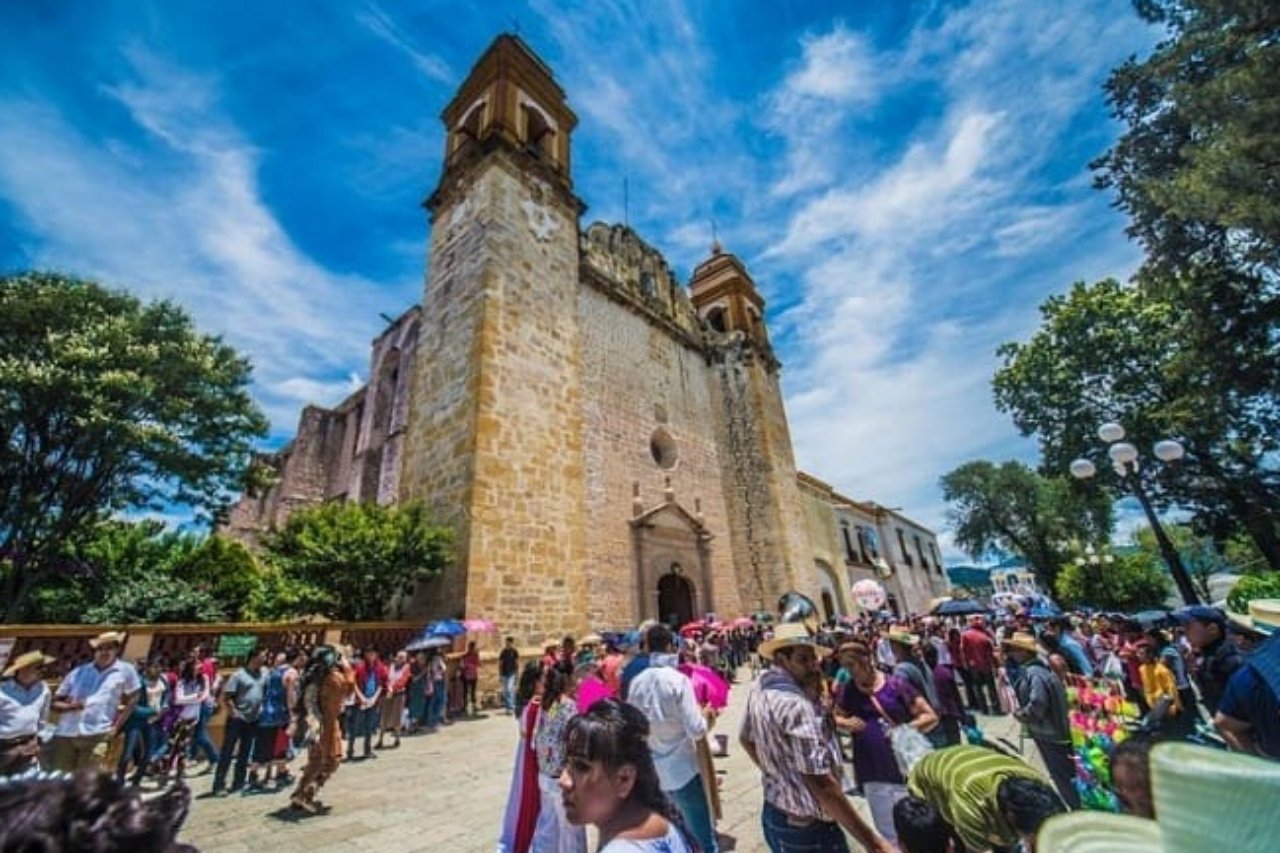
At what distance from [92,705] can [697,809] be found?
16.7 feet

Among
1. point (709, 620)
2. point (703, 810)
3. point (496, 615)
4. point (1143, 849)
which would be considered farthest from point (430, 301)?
point (1143, 849)

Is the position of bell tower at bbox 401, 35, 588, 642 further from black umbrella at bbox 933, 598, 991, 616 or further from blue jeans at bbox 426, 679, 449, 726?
black umbrella at bbox 933, 598, 991, 616

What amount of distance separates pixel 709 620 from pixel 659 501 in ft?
10.7

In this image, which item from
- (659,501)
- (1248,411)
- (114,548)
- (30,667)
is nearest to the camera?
(30,667)

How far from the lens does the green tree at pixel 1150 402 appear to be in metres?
11.5

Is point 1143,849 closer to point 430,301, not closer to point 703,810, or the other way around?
point 703,810

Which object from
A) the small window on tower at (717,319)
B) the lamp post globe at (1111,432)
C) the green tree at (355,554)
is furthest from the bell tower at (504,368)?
the lamp post globe at (1111,432)

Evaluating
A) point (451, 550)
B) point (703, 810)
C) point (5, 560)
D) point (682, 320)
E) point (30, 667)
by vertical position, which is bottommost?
point (703, 810)

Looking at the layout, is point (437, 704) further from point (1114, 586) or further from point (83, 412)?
point (1114, 586)

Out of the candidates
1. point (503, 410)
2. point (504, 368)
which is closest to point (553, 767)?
point (503, 410)

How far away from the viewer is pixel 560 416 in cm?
1131

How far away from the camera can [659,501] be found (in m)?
14.2

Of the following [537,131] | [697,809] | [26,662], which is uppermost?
[537,131]

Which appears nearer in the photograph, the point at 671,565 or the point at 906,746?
the point at 906,746
